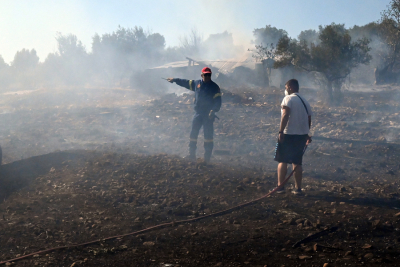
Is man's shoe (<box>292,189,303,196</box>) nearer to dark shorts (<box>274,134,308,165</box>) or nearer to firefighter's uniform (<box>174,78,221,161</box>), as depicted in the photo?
dark shorts (<box>274,134,308,165</box>)

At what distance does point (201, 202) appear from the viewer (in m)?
4.48

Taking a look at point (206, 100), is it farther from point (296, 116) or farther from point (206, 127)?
point (296, 116)

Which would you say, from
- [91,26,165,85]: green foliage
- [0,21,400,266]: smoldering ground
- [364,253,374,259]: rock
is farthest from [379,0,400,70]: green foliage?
[91,26,165,85]: green foliage

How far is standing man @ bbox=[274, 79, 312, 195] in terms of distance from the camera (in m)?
4.50

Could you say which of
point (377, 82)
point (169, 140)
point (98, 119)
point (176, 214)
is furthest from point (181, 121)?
point (377, 82)

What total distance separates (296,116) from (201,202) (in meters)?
1.79

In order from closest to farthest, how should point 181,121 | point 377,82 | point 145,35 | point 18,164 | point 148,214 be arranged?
point 148,214 → point 18,164 → point 181,121 → point 377,82 → point 145,35

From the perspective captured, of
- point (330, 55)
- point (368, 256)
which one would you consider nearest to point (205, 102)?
point (368, 256)

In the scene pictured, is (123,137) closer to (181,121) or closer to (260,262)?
(181,121)

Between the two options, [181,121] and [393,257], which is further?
[181,121]

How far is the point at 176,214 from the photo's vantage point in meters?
4.08

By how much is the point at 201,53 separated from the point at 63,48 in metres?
25.7

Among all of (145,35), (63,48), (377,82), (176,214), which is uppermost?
(145,35)

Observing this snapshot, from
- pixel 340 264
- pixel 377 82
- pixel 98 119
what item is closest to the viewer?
pixel 340 264
